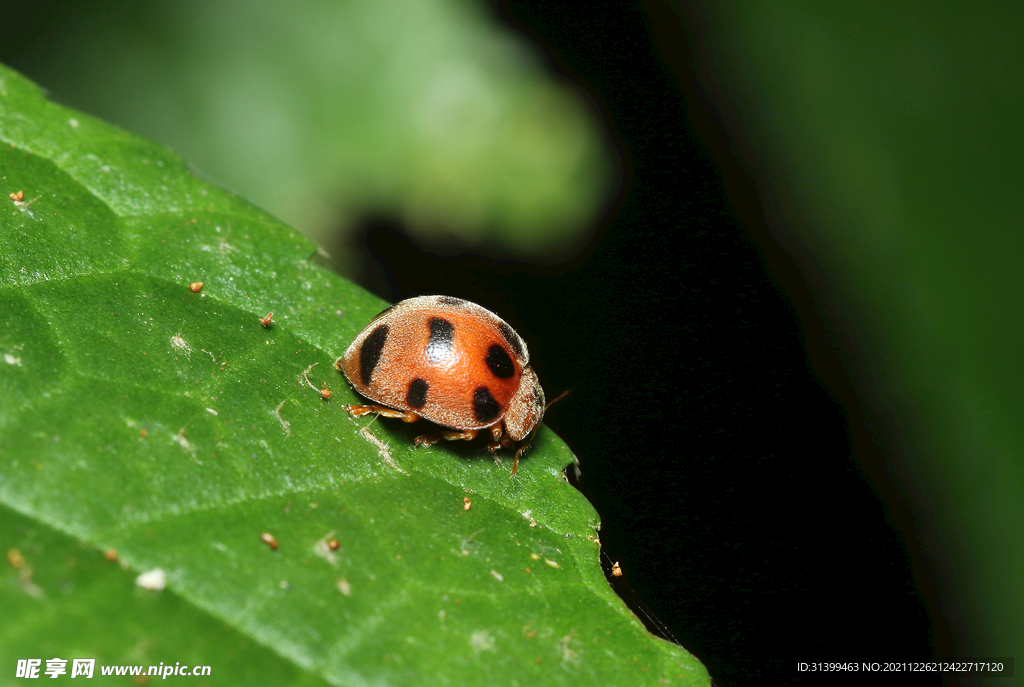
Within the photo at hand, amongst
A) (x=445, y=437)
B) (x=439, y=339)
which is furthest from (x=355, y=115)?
(x=445, y=437)

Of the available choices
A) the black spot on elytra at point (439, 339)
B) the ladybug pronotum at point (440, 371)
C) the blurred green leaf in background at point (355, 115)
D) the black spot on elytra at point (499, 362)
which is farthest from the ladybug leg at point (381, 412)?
the blurred green leaf in background at point (355, 115)

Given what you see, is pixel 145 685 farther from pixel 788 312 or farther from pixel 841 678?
pixel 788 312

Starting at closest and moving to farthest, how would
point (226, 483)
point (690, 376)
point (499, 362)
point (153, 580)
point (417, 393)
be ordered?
point (153, 580) < point (226, 483) < point (417, 393) < point (499, 362) < point (690, 376)

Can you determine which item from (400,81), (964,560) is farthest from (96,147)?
(964,560)

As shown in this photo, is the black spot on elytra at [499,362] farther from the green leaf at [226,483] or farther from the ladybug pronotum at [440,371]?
the green leaf at [226,483]

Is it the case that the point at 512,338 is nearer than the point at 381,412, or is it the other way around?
the point at 381,412

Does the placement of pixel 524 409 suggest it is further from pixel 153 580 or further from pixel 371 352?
pixel 153 580
